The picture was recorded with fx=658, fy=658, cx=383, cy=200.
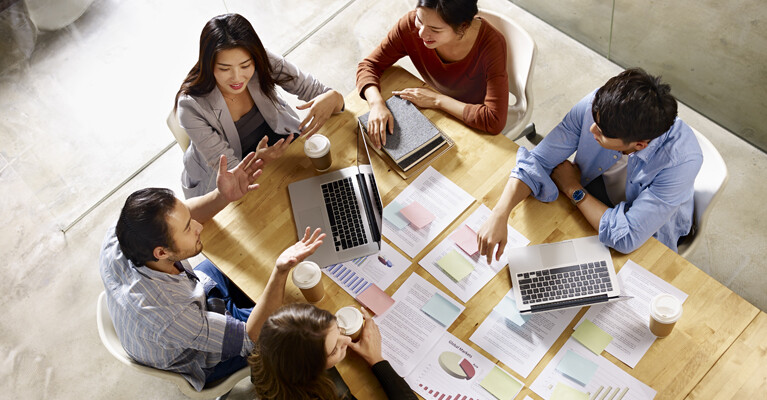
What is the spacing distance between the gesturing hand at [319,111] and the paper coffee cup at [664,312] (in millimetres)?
1288

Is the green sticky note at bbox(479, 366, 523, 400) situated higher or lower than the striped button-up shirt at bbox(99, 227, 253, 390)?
lower

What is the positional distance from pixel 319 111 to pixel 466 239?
0.74 meters

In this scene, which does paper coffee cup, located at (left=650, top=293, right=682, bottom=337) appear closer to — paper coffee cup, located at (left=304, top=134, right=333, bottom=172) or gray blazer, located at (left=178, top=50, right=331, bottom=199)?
paper coffee cup, located at (left=304, top=134, right=333, bottom=172)

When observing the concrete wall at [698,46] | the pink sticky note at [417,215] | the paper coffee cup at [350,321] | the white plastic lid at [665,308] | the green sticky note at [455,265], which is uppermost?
the paper coffee cup at [350,321]

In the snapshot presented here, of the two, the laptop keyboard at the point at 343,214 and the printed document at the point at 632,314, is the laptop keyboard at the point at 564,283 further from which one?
the laptop keyboard at the point at 343,214

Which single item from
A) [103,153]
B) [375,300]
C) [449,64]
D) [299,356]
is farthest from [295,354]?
[103,153]

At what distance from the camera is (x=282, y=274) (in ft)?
6.62

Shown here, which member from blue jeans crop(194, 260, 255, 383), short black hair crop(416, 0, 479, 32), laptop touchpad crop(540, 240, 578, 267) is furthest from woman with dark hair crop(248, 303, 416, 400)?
short black hair crop(416, 0, 479, 32)

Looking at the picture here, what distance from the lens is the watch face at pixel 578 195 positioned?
6.95ft

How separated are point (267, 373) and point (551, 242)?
3.14 ft

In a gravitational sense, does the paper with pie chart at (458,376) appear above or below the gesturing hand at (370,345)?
below

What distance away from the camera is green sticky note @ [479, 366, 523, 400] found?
1845 millimetres

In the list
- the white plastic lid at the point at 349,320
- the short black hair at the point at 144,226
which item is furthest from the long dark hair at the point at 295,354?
the short black hair at the point at 144,226

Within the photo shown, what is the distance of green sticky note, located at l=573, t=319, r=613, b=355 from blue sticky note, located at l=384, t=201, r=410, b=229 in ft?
2.10
